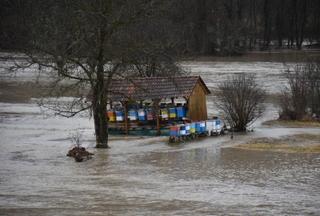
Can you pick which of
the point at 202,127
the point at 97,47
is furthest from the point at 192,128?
the point at 97,47

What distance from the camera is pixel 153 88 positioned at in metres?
35.5

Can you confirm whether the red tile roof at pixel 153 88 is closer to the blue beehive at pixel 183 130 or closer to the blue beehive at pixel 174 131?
the blue beehive at pixel 183 130

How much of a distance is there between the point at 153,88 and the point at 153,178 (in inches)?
505

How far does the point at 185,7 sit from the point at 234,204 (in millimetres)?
88839

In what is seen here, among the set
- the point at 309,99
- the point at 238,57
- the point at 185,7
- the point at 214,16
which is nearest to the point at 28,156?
the point at 309,99

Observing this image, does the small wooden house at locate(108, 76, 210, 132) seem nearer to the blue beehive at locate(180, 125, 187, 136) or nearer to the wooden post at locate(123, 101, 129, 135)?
the wooden post at locate(123, 101, 129, 135)

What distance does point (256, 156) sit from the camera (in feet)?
92.1

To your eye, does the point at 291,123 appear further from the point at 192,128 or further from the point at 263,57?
the point at 263,57

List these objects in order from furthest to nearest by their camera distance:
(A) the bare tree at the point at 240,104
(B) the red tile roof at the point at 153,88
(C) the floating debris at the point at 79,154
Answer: (A) the bare tree at the point at 240,104, (B) the red tile roof at the point at 153,88, (C) the floating debris at the point at 79,154

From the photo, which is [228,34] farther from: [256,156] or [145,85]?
[256,156]

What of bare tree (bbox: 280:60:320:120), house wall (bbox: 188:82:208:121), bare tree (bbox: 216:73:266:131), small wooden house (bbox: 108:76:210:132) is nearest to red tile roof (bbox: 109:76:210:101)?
small wooden house (bbox: 108:76:210:132)

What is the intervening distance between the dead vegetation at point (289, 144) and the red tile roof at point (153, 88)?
5152mm

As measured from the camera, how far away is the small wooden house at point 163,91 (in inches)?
1383

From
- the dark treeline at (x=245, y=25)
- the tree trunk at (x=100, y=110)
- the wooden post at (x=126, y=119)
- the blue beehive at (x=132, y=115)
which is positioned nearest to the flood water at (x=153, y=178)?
the tree trunk at (x=100, y=110)
